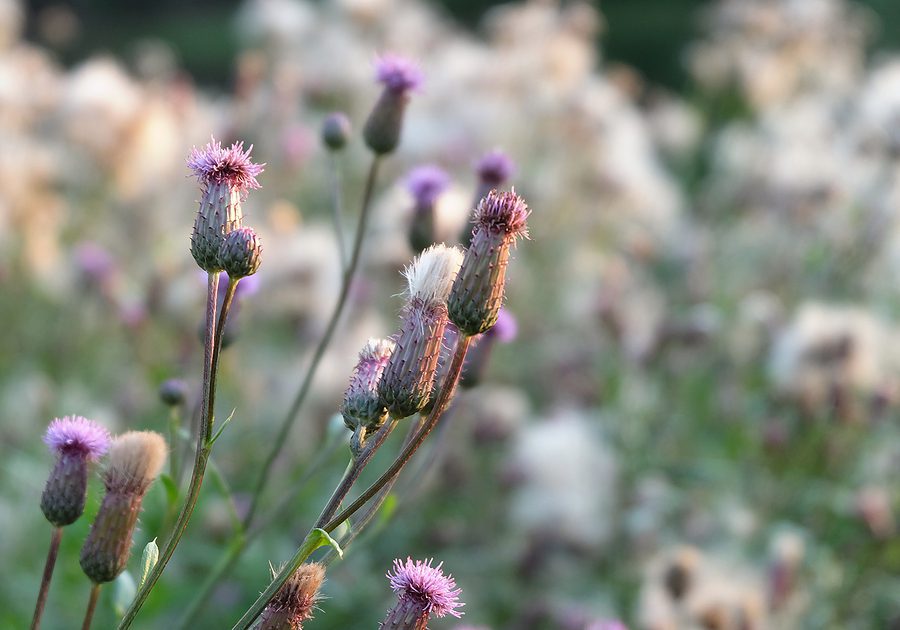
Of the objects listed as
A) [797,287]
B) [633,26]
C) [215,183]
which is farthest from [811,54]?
[633,26]

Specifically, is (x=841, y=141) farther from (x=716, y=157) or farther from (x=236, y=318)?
(x=236, y=318)

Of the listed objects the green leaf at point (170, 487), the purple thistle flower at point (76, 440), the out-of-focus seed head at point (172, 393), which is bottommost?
the purple thistle flower at point (76, 440)

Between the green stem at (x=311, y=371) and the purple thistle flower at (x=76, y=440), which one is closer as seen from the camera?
the purple thistle flower at (x=76, y=440)

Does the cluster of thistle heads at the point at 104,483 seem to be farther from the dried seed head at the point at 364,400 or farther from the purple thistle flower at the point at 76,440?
the dried seed head at the point at 364,400

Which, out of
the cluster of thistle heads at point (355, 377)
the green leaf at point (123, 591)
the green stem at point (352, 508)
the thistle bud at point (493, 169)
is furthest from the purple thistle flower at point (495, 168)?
the green leaf at point (123, 591)

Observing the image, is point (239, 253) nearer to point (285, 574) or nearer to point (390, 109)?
point (285, 574)
